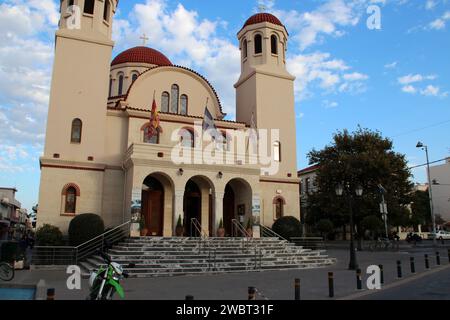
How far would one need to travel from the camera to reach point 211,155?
23984 millimetres

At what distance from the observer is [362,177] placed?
123ft

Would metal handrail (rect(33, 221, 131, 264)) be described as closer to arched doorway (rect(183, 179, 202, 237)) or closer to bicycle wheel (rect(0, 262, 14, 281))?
bicycle wheel (rect(0, 262, 14, 281))

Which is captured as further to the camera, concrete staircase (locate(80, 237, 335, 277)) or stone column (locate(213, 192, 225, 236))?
stone column (locate(213, 192, 225, 236))

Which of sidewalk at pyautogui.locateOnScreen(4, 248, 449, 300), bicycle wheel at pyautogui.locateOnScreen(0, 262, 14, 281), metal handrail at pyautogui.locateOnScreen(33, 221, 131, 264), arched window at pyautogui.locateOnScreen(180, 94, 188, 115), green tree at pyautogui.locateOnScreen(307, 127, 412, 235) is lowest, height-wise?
sidewalk at pyautogui.locateOnScreen(4, 248, 449, 300)

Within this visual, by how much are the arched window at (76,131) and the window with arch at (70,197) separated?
2.77 m

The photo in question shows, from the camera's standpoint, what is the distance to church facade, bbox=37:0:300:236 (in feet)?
74.6

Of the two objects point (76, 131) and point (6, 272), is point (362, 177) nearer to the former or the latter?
point (76, 131)

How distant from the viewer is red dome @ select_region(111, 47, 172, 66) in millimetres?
34094

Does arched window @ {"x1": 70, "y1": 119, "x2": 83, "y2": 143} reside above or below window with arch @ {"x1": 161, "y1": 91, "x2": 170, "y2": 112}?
below

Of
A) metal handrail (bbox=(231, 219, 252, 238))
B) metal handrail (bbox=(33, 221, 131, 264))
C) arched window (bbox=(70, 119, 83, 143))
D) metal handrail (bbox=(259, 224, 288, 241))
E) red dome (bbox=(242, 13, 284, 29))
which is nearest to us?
metal handrail (bbox=(33, 221, 131, 264))

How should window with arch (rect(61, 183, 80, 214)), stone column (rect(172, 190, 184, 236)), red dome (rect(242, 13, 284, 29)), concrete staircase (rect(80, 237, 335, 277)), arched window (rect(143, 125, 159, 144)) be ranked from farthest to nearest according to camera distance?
red dome (rect(242, 13, 284, 29)) → arched window (rect(143, 125, 159, 144)) → window with arch (rect(61, 183, 80, 214)) → stone column (rect(172, 190, 184, 236)) → concrete staircase (rect(80, 237, 335, 277))

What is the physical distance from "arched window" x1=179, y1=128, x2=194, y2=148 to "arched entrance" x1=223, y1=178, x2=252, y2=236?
12.1 feet

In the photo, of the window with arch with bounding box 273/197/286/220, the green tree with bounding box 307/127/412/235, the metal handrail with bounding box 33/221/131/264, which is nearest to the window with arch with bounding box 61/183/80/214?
the metal handrail with bounding box 33/221/131/264
